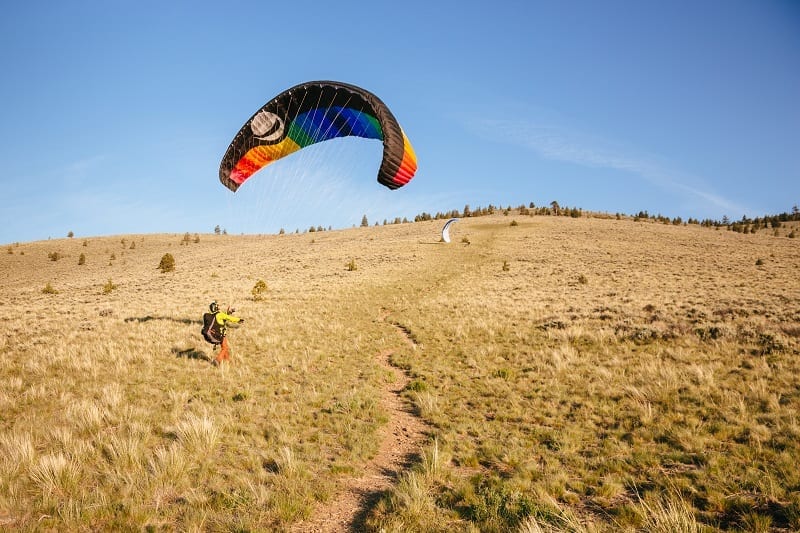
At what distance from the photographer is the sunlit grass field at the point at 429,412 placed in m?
4.93

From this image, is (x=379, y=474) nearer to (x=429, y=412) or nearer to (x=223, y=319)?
(x=429, y=412)

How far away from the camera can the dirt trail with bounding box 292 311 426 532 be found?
4.86 metres

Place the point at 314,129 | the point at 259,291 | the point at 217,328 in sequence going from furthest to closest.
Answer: the point at 259,291
the point at 314,129
the point at 217,328

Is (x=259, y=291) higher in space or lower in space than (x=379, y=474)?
higher

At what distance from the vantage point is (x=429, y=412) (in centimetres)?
841

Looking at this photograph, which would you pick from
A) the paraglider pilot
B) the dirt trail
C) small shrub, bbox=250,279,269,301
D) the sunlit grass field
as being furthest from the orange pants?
small shrub, bbox=250,279,269,301

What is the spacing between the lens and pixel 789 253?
119 feet

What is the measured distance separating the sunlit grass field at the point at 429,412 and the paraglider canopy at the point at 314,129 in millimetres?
6611

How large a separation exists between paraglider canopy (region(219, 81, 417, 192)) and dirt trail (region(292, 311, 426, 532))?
7.40 m

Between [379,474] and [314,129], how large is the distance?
45.5 ft

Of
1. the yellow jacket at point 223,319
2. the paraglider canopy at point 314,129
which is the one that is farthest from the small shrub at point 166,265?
the yellow jacket at point 223,319

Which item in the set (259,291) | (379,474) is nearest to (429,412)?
(379,474)

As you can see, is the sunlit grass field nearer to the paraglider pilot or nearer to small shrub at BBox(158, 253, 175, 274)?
the paraglider pilot

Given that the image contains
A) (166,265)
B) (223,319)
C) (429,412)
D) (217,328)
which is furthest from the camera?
(166,265)
